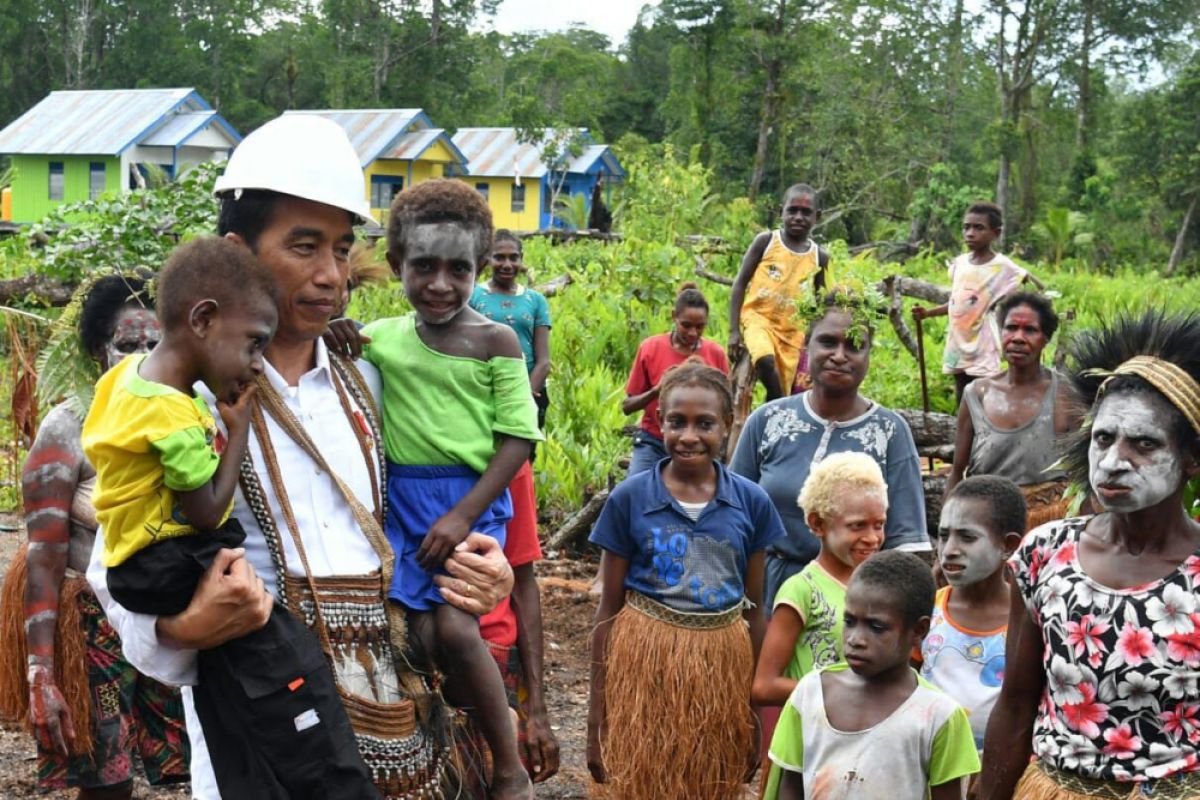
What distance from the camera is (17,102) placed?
168 ft

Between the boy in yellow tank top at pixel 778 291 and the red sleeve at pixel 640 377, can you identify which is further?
the boy in yellow tank top at pixel 778 291

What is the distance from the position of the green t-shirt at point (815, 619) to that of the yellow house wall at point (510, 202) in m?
41.8

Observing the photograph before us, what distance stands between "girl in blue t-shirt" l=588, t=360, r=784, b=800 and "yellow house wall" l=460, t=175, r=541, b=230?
1630 inches

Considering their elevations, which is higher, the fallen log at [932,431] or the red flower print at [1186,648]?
the red flower print at [1186,648]

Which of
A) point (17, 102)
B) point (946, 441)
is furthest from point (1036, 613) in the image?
point (17, 102)

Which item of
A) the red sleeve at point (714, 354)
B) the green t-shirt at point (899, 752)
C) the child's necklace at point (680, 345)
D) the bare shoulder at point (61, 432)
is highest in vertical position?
the bare shoulder at point (61, 432)

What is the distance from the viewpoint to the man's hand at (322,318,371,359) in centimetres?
275

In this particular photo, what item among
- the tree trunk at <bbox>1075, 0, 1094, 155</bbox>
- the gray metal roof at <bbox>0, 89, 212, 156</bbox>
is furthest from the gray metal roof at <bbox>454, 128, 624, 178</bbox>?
the tree trunk at <bbox>1075, 0, 1094, 155</bbox>

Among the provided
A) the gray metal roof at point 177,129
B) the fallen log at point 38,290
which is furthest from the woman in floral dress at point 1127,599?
the gray metal roof at point 177,129

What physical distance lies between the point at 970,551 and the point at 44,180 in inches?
1603

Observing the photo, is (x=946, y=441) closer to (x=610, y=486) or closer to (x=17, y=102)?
(x=610, y=486)

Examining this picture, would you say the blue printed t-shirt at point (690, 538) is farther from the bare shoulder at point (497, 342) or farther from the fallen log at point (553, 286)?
the fallen log at point (553, 286)

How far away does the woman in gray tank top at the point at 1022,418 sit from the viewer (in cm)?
623

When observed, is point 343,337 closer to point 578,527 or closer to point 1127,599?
point 1127,599
